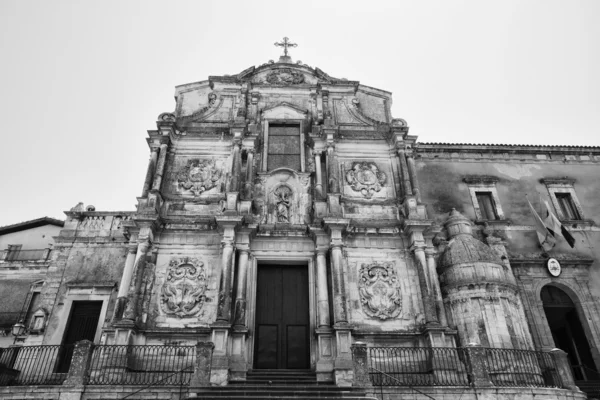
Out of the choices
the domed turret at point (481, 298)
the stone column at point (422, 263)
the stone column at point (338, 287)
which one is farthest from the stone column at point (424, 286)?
the stone column at point (338, 287)

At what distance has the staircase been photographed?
10.3 m

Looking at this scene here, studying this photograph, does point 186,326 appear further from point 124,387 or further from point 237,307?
point 124,387

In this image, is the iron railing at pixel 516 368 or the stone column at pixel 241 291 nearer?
the iron railing at pixel 516 368

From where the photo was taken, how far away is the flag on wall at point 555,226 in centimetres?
1614

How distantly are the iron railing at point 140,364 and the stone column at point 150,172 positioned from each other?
549 centimetres

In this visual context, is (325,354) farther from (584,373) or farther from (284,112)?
(584,373)

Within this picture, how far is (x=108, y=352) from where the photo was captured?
1220cm

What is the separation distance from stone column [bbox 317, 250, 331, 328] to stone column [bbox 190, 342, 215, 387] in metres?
3.70

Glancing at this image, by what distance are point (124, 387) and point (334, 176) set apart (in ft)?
31.6

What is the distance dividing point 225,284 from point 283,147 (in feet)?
21.3

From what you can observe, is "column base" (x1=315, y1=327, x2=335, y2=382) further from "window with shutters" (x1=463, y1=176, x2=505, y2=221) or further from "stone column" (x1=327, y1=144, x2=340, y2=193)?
"window with shutters" (x1=463, y1=176, x2=505, y2=221)

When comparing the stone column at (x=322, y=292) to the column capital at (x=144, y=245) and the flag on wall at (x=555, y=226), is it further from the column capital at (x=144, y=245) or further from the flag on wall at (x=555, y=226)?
the flag on wall at (x=555, y=226)

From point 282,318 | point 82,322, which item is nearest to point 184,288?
point 282,318

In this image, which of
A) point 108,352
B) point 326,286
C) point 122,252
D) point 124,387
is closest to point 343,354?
point 326,286
